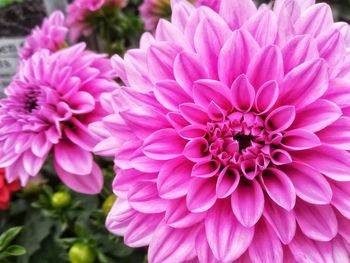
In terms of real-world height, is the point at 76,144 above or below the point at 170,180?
below

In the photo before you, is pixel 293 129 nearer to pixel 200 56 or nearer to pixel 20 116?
pixel 200 56

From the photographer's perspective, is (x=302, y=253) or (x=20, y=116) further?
(x=20, y=116)

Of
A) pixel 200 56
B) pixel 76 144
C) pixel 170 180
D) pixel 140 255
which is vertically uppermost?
pixel 200 56

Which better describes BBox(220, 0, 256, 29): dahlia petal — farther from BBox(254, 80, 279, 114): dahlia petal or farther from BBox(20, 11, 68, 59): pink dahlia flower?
BBox(20, 11, 68, 59): pink dahlia flower

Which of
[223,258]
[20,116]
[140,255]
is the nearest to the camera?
[223,258]

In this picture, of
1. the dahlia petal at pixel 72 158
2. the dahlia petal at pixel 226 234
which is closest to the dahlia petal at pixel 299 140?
the dahlia petal at pixel 226 234

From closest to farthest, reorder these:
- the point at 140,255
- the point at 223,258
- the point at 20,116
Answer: the point at 223,258
the point at 20,116
the point at 140,255

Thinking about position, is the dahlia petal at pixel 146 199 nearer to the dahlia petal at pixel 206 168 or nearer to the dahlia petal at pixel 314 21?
the dahlia petal at pixel 206 168

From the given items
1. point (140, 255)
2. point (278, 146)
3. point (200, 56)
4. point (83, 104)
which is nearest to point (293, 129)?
point (278, 146)
